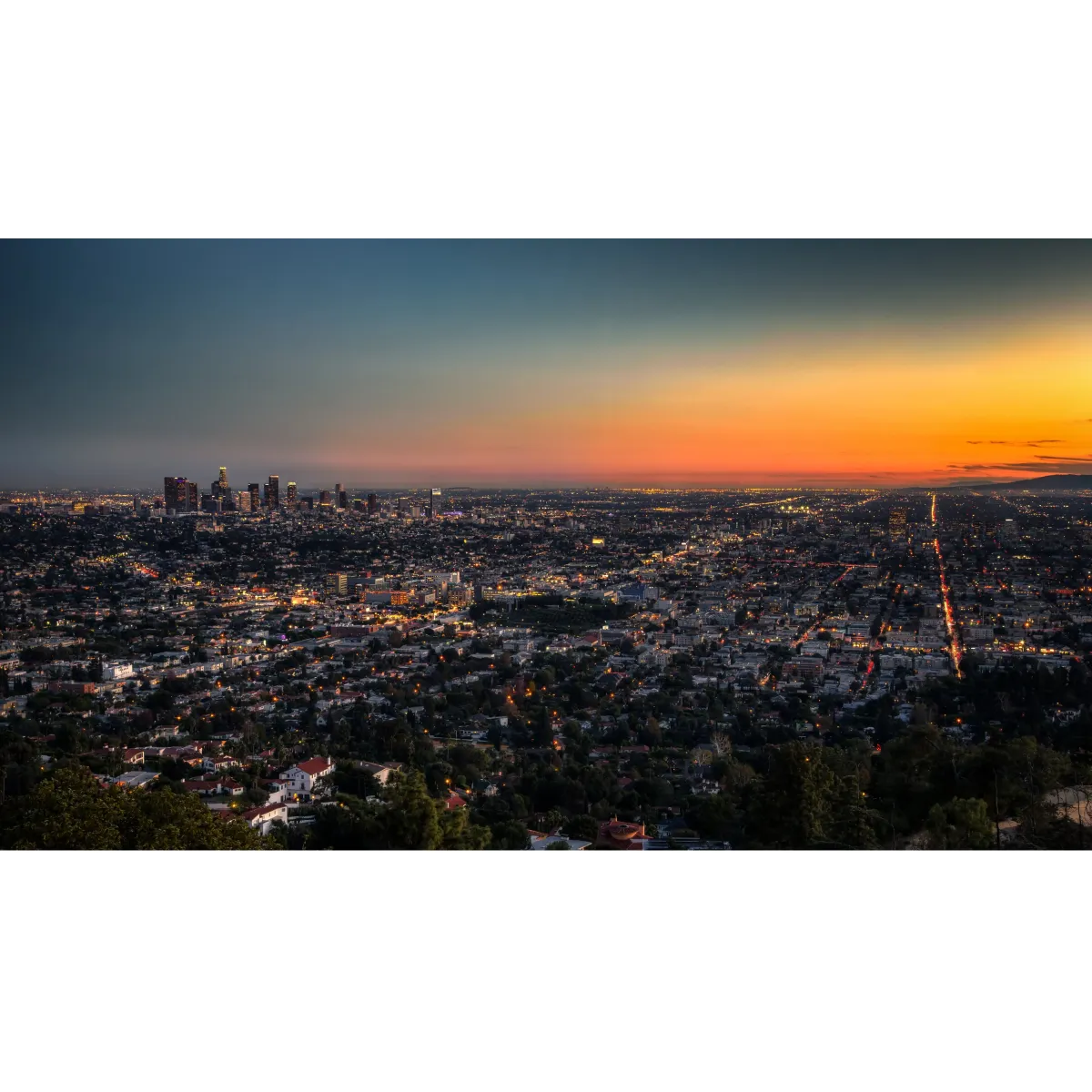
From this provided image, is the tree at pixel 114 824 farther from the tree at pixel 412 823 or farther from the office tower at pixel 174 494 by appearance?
the office tower at pixel 174 494

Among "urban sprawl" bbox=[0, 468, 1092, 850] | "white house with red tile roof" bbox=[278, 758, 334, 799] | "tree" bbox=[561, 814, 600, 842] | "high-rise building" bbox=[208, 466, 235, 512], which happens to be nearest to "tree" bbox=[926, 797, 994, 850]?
"urban sprawl" bbox=[0, 468, 1092, 850]

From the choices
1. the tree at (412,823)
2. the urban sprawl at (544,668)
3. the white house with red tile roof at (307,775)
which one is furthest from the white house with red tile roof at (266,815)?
the tree at (412,823)

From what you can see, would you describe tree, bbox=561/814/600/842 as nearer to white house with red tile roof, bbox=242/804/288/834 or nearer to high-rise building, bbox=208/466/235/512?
white house with red tile roof, bbox=242/804/288/834
